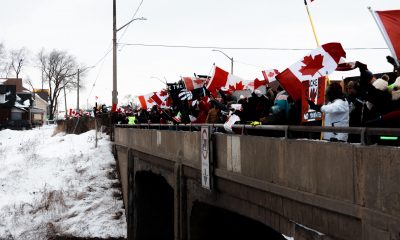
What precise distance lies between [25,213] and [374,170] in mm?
23843

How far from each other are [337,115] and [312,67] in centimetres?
137

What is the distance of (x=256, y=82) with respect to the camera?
39.2 ft

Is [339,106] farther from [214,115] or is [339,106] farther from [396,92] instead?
[214,115]

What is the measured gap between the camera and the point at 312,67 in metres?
8.23

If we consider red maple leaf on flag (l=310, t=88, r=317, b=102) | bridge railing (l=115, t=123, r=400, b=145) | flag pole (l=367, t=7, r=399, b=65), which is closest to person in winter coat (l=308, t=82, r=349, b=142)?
bridge railing (l=115, t=123, r=400, b=145)

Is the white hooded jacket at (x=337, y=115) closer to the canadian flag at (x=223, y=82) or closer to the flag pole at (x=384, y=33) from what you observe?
the flag pole at (x=384, y=33)

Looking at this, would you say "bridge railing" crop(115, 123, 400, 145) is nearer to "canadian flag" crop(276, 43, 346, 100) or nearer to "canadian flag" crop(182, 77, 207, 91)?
"canadian flag" crop(276, 43, 346, 100)

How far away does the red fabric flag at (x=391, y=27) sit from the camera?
6.43 m

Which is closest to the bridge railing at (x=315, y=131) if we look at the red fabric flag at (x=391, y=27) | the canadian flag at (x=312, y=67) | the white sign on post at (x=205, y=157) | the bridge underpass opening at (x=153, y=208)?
the white sign on post at (x=205, y=157)

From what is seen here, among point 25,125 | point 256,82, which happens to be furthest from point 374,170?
point 25,125

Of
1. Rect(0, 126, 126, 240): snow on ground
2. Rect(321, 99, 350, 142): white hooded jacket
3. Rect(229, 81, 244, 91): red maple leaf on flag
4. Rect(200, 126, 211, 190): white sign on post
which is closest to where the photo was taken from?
Rect(321, 99, 350, 142): white hooded jacket

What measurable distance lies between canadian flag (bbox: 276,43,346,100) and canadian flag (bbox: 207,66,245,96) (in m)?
5.42

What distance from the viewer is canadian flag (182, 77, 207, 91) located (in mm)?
16297

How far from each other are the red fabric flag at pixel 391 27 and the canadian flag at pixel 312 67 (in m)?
1.11
